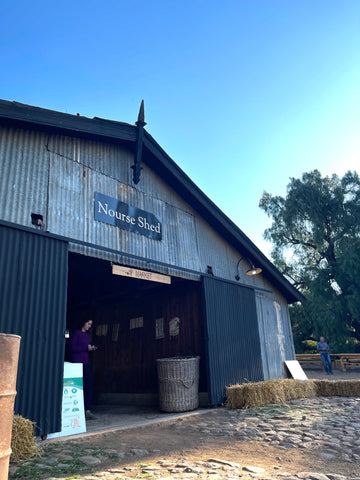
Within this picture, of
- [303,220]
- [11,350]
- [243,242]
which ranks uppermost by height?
[303,220]

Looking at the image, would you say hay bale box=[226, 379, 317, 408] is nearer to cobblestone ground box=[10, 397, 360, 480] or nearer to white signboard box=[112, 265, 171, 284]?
cobblestone ground box=[10, 397, 360, 480]

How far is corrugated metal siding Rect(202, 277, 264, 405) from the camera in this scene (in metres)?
8.04

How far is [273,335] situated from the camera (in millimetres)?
10930

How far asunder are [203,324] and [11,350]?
244 inches

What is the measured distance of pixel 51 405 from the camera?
15.9 feet

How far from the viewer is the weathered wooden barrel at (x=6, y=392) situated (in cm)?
246

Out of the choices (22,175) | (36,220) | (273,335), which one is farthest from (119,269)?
(273,335)

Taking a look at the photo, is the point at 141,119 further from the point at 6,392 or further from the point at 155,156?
the point at 6,392

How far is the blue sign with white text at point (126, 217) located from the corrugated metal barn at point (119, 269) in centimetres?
2

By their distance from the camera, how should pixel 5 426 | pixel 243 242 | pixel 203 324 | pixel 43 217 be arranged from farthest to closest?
1. pixel 243 242
2. pixel 203 324
3. pixel 43 217
4. pixel 5 426

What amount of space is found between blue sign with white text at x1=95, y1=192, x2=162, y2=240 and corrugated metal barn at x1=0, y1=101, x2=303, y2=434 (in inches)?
1.0

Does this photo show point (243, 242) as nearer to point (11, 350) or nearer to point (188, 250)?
point (188, 250)

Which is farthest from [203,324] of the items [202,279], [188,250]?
[188,250]

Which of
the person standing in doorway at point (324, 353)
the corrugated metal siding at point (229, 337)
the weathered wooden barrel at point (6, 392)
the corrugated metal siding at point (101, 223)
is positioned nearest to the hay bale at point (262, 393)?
the corrugated metal siding at point (229, 337)
